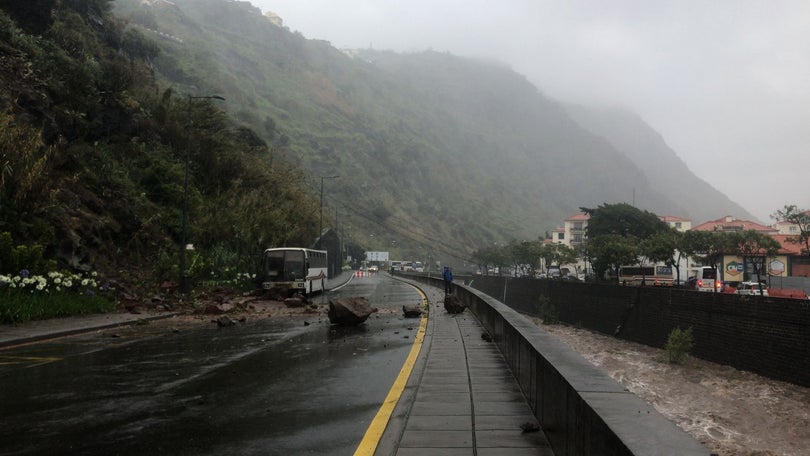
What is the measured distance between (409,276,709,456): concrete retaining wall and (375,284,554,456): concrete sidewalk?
10.0 inches

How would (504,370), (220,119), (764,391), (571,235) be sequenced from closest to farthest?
(504,370) → (764,391) → (220,119) → (571,235)

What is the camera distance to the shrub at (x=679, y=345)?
18.0 m

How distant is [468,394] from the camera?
25.1 ft

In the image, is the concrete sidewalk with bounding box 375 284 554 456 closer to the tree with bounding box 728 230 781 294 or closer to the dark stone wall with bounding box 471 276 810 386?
the dark stone wall with bounding box 471 276 810 386

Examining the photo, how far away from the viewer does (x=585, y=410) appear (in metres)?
3.78

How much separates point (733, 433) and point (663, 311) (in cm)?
962

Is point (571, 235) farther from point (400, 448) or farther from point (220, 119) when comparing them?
point (400, 448)

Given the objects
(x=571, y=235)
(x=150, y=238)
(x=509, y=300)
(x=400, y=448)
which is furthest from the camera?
(x=571, y=235)

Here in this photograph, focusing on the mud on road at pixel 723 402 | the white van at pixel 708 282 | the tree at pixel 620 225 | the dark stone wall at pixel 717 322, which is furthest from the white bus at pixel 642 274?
the mud on road at pixel 723 402

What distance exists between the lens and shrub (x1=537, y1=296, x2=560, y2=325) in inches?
1221

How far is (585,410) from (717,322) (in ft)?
51.9

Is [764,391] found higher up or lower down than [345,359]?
lower down

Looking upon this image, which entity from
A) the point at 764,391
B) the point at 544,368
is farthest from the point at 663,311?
the point at 544,368

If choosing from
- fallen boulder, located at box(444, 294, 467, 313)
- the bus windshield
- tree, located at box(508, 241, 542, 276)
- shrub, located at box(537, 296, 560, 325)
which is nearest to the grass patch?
the bus windshield
